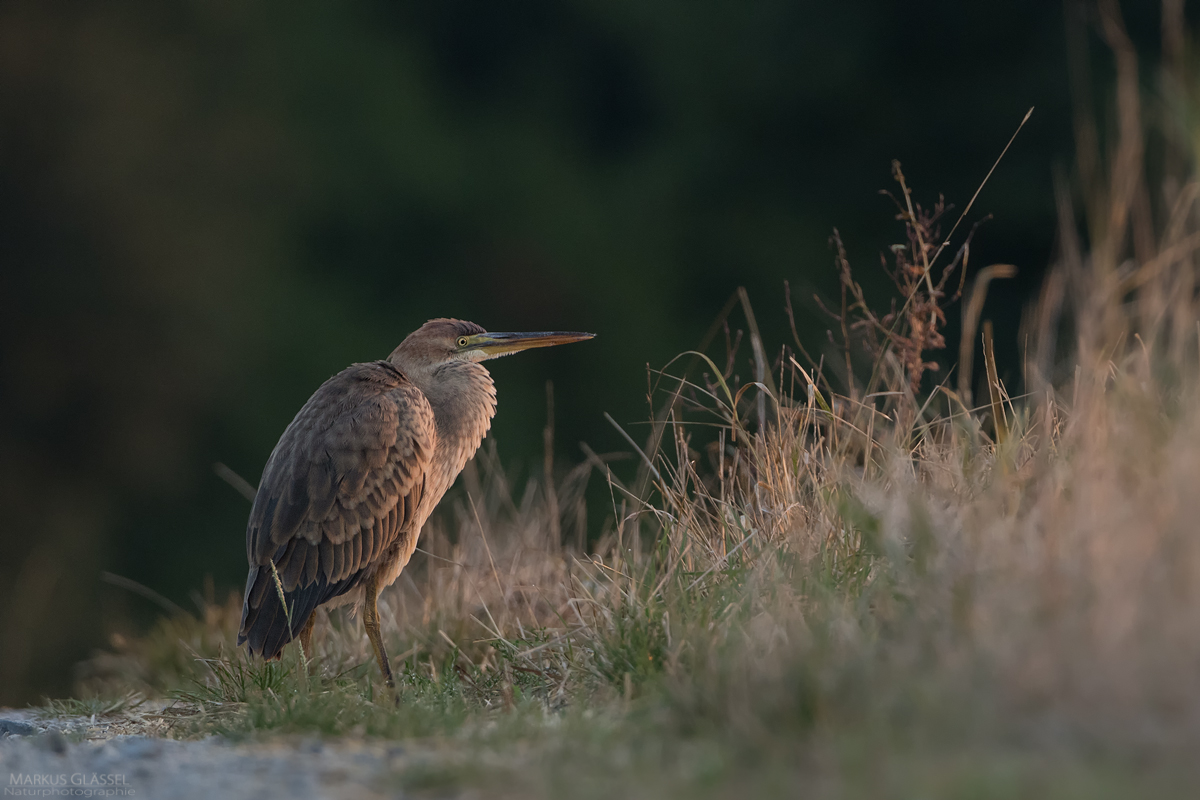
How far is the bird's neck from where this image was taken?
5211mm

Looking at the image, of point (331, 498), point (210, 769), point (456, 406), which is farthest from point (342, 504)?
point (210, 769)

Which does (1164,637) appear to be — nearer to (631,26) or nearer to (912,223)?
(912,223)

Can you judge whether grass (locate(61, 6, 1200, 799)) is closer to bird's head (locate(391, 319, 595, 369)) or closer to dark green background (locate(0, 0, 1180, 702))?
bird's head (locate(391, 319, 595, 369))

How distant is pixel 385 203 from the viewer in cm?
1716

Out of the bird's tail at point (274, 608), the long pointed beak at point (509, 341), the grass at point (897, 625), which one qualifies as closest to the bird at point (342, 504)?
the bird's tail at point (274, 608)

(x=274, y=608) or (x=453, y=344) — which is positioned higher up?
(x=453, y=344)

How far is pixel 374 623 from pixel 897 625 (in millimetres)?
2354

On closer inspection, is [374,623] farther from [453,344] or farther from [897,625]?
[897,625]

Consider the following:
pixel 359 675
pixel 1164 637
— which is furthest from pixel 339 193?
pixel 1164 637

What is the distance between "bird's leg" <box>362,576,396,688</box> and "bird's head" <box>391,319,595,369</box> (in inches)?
45.6

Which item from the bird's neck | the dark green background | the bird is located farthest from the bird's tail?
the dark green background

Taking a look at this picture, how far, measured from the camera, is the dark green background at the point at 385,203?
556 inches

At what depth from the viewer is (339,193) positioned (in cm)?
1688

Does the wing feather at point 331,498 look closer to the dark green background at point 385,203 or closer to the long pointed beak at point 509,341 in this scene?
the long pointed beak at point 509,341
